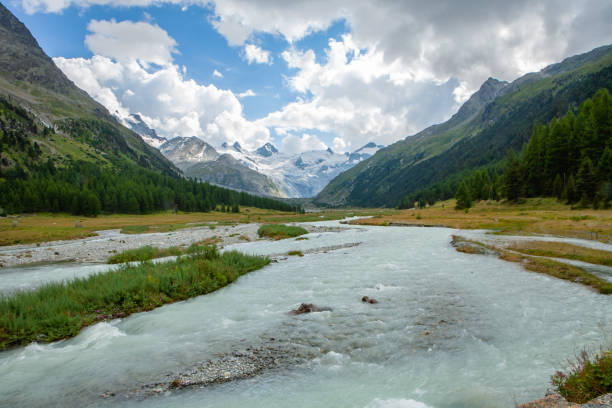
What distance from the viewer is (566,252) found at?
2408 centimetres

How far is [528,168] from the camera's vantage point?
7550 cm

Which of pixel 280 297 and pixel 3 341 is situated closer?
pixel 3 341

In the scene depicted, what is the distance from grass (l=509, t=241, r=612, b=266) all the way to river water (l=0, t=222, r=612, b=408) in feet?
25.9

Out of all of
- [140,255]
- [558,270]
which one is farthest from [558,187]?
[140,255]

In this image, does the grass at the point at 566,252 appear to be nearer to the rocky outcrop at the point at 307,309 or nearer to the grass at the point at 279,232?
the rocky outcrop at the point at 307,309

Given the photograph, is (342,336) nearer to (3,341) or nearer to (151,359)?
(151,359)

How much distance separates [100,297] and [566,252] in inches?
1333

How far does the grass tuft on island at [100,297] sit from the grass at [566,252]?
86.2 feet

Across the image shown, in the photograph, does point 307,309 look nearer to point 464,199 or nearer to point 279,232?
point 279,232

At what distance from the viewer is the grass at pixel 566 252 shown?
21266 mm

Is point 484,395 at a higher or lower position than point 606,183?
lower

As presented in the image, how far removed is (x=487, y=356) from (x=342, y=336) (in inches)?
182

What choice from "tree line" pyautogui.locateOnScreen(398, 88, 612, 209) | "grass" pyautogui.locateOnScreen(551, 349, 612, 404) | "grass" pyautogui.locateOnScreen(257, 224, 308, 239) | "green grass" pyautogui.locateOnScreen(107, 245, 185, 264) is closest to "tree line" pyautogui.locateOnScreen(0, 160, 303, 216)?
"grass" pyautogui.locateOnScreen(257, 224, 308, 239)

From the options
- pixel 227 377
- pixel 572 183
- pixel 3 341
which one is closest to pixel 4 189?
pixel 3 341
